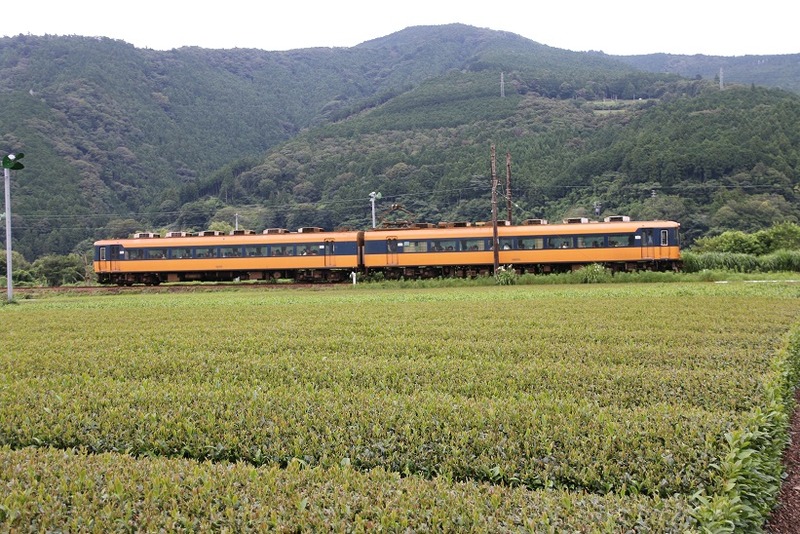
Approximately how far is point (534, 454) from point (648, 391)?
271cm

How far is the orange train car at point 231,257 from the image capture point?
35.3 m

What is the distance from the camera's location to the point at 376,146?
3565 inches

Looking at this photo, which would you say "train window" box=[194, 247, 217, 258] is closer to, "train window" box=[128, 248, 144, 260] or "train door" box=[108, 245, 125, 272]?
"train window" box=[128, 248, 144, 260]

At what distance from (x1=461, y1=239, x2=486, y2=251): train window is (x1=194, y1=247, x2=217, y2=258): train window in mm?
13640

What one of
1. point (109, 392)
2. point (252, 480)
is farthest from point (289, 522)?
point (109, 392)

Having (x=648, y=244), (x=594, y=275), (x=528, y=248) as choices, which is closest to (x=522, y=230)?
(x=528, y=248)

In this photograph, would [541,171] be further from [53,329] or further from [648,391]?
[648,391]

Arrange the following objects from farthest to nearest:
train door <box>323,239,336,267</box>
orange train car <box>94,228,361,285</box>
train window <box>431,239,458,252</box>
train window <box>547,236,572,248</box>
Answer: orange train car <box>94,228,361,285</box>
train door <box>323,239,336,267</box>
train window <box>431,239,458,252</box>
train window <box>547,236,572,248</box>

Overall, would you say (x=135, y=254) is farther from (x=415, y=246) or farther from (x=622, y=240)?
(x=622, y=240)

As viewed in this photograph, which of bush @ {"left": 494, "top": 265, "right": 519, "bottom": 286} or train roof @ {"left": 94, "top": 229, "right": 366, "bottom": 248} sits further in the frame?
train roof @ {"left": 94, "top": 229, "right": 366, "bottom": 248}

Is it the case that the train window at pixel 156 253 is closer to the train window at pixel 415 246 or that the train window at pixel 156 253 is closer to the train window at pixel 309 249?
the train window at pixel 309 249

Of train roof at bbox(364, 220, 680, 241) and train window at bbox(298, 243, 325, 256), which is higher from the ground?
train roof at bbox(364, 220, 680, 241)

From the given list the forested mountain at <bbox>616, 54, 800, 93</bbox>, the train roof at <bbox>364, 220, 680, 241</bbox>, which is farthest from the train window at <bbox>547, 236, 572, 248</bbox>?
the forested mountain at <bbox>616, 54, 800, 93</bbox>

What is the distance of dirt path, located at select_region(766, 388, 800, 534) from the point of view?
491 centimetres
